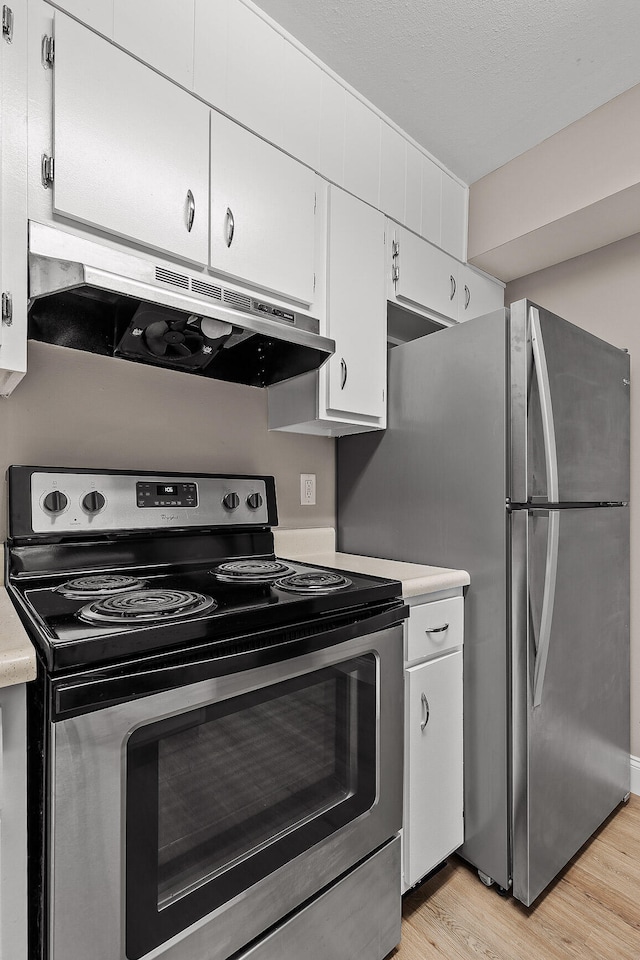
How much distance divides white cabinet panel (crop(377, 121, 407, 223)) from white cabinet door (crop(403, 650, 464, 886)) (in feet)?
5.21

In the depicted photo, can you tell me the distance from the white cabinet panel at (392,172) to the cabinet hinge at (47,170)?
1135 millimetres

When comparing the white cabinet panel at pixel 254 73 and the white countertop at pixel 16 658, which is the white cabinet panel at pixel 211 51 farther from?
the white countertop at pixel 16 658

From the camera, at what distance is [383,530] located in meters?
1.96

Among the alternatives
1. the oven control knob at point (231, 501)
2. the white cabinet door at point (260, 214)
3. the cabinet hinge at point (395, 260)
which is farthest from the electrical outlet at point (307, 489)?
the cabinet hinge at point (395, 260)

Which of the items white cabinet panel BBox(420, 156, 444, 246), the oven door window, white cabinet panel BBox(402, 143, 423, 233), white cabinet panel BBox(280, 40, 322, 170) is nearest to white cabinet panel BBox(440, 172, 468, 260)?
white cabinet panel BBox(420, 156, 444, 246)

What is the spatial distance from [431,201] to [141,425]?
58.5 inches

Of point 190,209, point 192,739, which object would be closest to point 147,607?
point 192,739

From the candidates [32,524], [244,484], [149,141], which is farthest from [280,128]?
[32,524]

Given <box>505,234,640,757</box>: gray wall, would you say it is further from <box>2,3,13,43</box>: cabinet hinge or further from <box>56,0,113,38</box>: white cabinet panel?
<box>2,3,13,43</box>: cabinet hinge

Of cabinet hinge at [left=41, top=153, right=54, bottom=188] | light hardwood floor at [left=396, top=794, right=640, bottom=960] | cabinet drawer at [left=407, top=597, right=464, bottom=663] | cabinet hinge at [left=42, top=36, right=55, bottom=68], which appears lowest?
light hardwood floor at [left=396, top=794, right=640, bottom=960]

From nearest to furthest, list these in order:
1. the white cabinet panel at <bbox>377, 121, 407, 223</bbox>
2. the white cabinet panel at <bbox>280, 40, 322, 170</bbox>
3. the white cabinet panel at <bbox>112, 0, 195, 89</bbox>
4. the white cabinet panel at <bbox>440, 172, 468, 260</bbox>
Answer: the white cabinet panel at <bbox>112, 0, 195, 89</bbox> → the white cabinet panel at <bbox>280, 40, 322, 170</bbox> → the white cabinet panel at <bbox>377, 121, 407, 223</bbox> → the white cabinet panel at <bbox>440, 172, 468, 260</bbox>

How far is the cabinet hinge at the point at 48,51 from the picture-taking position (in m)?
1.14

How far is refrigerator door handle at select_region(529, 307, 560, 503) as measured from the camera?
1.51 meters

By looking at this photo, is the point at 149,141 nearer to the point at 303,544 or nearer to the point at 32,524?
the point at 32,524
